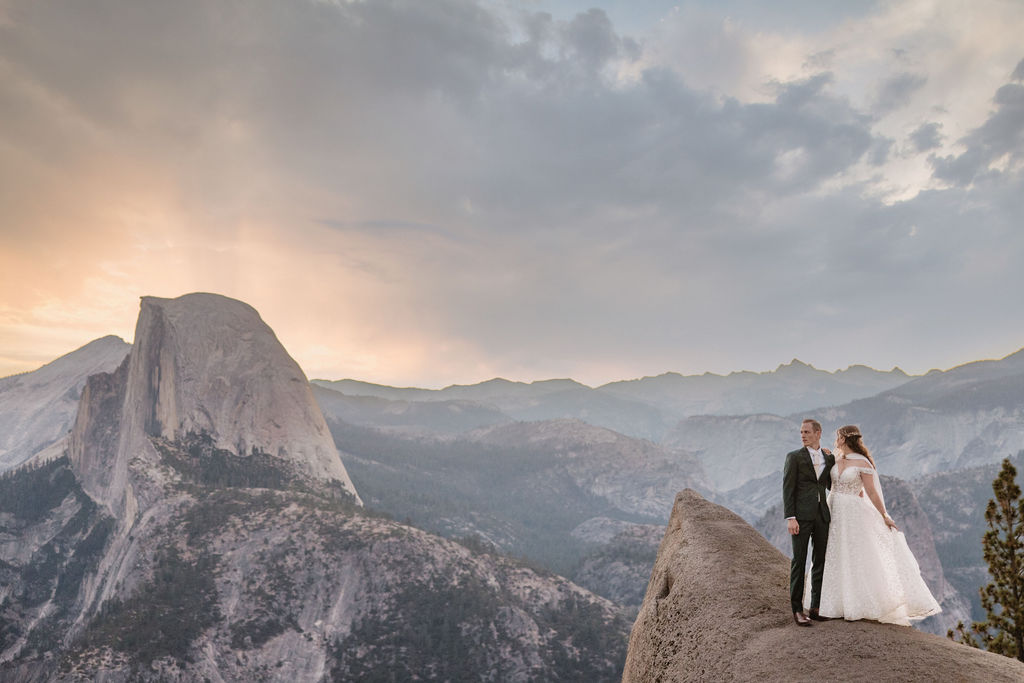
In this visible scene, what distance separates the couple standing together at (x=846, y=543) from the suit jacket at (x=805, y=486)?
0.05ft

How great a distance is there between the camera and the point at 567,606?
386 feet

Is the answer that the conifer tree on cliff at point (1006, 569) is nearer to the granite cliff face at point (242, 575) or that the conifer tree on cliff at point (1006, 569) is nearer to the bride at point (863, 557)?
the bride at point (863, 557)

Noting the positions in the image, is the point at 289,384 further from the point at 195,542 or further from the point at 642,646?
the point at 642,646

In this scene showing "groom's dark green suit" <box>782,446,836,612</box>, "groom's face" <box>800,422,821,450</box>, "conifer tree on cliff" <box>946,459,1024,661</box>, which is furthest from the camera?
"conifer tree on cliff" <box>946,459,1024,661</box>

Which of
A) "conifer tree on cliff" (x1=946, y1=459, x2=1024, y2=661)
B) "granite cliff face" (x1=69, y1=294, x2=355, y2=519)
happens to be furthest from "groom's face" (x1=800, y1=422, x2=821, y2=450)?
"granite cliff face" (x1=69, y1=294, x2=355, y2=519)

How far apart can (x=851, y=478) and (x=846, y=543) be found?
108 centimetres


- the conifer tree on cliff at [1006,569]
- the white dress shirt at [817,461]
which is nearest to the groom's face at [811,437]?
the white dress shirt at [817,461]

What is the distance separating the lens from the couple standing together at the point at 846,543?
961 cm

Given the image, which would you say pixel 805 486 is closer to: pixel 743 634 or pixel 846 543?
pixel 846 543

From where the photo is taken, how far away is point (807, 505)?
35.4ft

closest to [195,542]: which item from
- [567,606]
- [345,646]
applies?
[345,646]

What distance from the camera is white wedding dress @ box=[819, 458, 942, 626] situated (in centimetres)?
953

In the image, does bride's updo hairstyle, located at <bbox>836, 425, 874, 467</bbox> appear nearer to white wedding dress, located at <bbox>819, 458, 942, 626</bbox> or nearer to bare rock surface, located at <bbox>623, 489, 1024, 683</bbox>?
white wedding dress, located at <bbox>819, 458, 942, 626</bbox>

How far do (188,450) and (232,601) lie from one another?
61.4 meters
